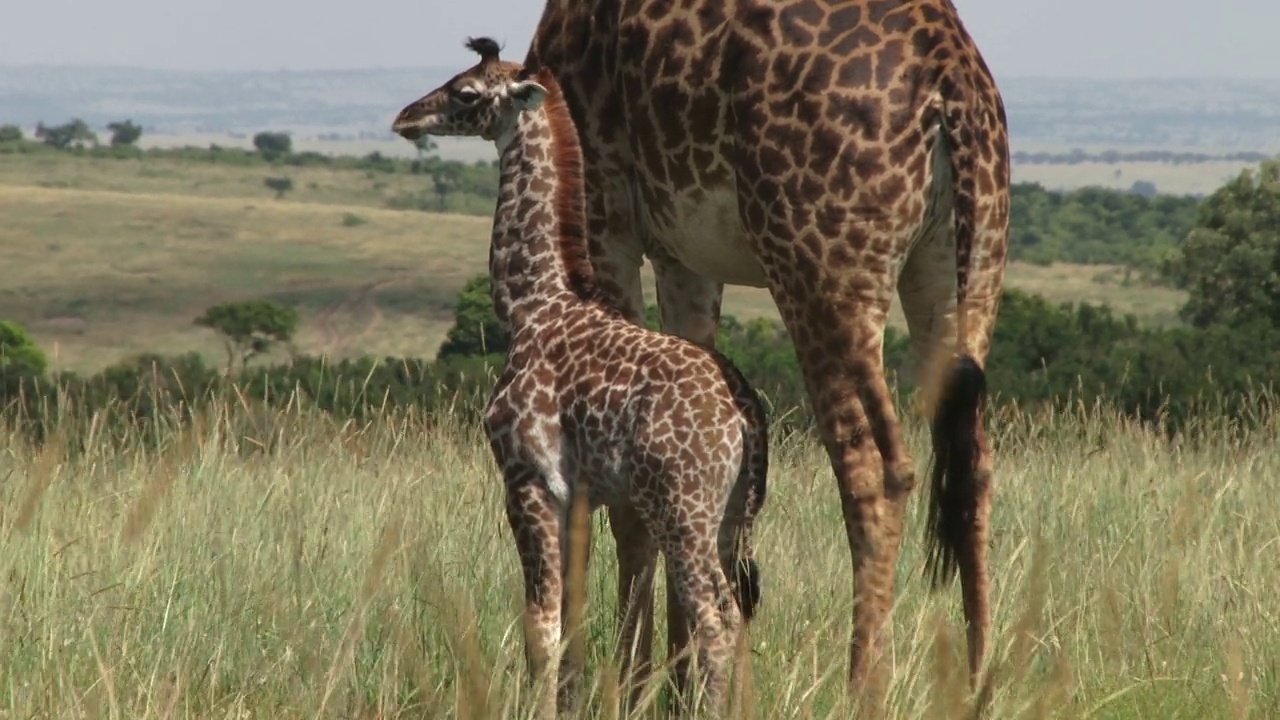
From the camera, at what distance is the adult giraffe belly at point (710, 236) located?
5473mm

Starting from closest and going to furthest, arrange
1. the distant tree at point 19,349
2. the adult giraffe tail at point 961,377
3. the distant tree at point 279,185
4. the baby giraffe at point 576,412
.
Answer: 1. the baby giraffe at point 576,412
2. the adult giraffe tail at point 961,377
3. the distant tree at point 19,349
4. the distant tree at point 279,185

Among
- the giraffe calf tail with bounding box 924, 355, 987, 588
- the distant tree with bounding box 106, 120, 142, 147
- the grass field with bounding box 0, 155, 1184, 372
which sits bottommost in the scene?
the distant tree with bounding box 106, 120, 142, 147

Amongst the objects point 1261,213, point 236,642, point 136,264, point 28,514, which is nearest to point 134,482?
point 236,642

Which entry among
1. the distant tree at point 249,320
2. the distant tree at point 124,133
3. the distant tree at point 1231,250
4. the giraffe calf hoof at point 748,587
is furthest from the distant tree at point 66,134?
the giraffe calf hoof at point 748,587

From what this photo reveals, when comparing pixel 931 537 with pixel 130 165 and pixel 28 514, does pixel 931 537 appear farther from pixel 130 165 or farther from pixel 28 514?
pixel 130 165

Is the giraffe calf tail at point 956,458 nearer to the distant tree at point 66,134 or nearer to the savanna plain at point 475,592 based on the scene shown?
the savanna plain at point 475,592

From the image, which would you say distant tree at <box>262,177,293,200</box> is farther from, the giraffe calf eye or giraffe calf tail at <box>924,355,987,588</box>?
giraffe calf tail at <box>924,355,987,588</box>

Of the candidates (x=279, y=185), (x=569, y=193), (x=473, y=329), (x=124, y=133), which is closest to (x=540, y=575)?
(x=569, y=193)

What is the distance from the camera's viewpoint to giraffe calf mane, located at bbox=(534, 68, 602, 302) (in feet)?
17.2

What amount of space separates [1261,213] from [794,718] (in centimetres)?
3216

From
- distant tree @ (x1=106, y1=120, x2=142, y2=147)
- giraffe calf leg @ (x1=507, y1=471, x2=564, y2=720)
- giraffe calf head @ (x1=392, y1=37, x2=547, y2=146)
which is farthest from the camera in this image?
distant tree @ (x1=106, y1=120, x2=142, y2=147)

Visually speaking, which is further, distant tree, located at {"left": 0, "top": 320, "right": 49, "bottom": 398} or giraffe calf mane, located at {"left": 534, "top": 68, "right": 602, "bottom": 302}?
distant tree, located at {"left": 0, "top": 320, "right": 49, "bottom": 398}

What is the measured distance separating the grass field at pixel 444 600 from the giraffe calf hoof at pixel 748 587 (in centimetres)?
22

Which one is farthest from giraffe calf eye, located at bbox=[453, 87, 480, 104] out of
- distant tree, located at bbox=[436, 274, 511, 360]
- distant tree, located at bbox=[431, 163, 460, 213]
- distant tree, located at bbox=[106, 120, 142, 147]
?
distant tree, located at bbox=[106, 120, 142, 147]
